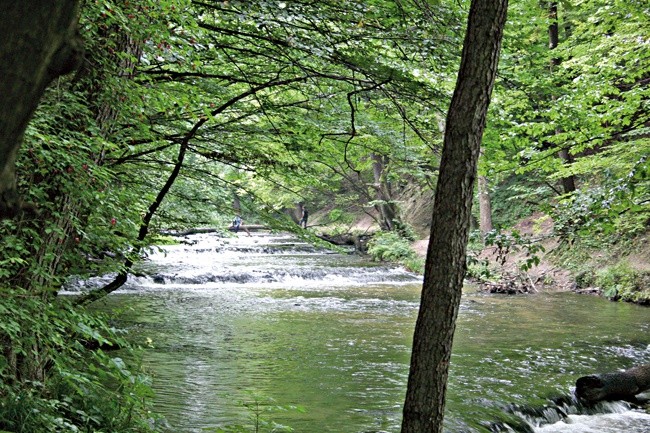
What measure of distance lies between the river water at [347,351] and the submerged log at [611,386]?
0.53 feet

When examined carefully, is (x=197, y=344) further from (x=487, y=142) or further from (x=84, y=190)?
(x=84, y=190)

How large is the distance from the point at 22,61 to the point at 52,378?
3.98 meters

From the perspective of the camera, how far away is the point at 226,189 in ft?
28.4

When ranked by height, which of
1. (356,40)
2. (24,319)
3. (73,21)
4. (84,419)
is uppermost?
(356,40)

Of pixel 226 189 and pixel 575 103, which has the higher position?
pixel 575 103

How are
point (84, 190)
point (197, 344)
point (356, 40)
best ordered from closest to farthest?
point (84, 190)
point (356, 40)
point (197, 344)

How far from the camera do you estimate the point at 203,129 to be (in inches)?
300

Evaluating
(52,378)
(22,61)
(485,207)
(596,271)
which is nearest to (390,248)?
(485,207)

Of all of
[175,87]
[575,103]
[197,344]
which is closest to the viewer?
[175,87]

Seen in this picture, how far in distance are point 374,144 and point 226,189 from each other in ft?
7.16

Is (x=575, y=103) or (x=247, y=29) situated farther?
A: (x=575, y=103)

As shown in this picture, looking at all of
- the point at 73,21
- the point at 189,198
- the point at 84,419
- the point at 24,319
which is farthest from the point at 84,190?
the point at 189,198

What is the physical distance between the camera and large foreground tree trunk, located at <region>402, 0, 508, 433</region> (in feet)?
12.2

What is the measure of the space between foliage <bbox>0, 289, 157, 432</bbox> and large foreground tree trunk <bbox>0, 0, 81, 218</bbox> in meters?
2.75
